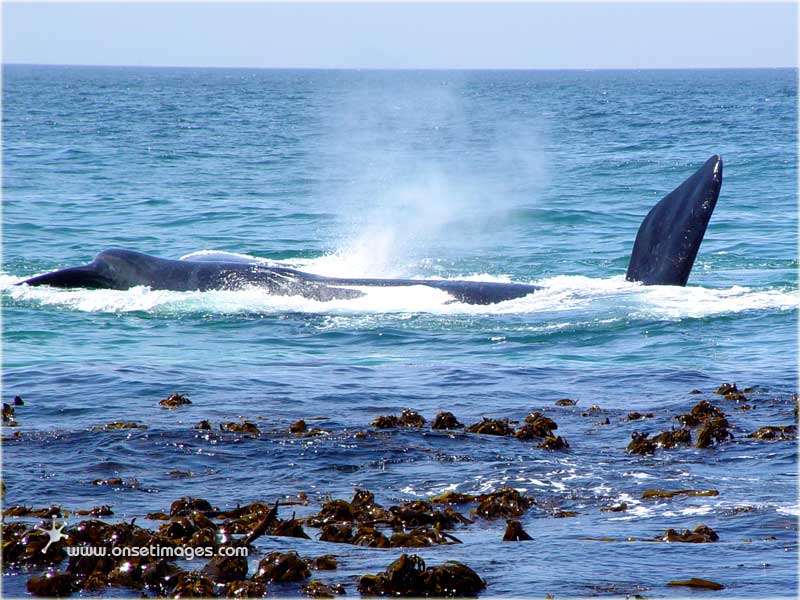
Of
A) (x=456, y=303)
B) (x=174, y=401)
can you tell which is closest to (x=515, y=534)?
(x=174, y=401)

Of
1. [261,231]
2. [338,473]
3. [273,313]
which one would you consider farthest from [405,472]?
[261,231]

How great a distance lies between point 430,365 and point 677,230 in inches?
196

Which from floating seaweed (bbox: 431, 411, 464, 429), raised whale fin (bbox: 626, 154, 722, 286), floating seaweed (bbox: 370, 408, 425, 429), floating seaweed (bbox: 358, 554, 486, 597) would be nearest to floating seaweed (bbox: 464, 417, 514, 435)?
floating seaweed (bbox: 431, 411, 464, 429)

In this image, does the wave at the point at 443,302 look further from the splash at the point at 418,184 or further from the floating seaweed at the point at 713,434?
the floating seaweed at the point at 713,434

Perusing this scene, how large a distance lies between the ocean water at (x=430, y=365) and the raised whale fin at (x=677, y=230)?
0.38m

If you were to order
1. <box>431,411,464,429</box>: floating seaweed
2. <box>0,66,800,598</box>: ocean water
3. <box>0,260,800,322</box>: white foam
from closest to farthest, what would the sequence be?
1. <box>0,66,800,598</box>: ocean water
2. <box>431,411,464,429</box>: floating seaweed
3. <box>0,260,800,322</box>: white foam

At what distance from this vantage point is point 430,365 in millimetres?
14797

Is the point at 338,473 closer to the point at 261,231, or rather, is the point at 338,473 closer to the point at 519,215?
the point at 261,231

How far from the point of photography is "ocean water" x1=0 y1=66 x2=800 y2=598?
847 centimetres

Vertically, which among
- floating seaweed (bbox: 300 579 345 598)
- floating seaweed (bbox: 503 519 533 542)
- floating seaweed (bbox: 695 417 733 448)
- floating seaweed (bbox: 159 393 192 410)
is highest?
floating seaweed (bbox: 695 417 733 448)

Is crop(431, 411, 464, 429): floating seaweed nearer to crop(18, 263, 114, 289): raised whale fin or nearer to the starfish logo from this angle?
the starfish logo

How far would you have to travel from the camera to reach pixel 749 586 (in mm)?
6988

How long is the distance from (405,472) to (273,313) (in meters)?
8.09

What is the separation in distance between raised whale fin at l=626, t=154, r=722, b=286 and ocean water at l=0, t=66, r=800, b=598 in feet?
1.24
